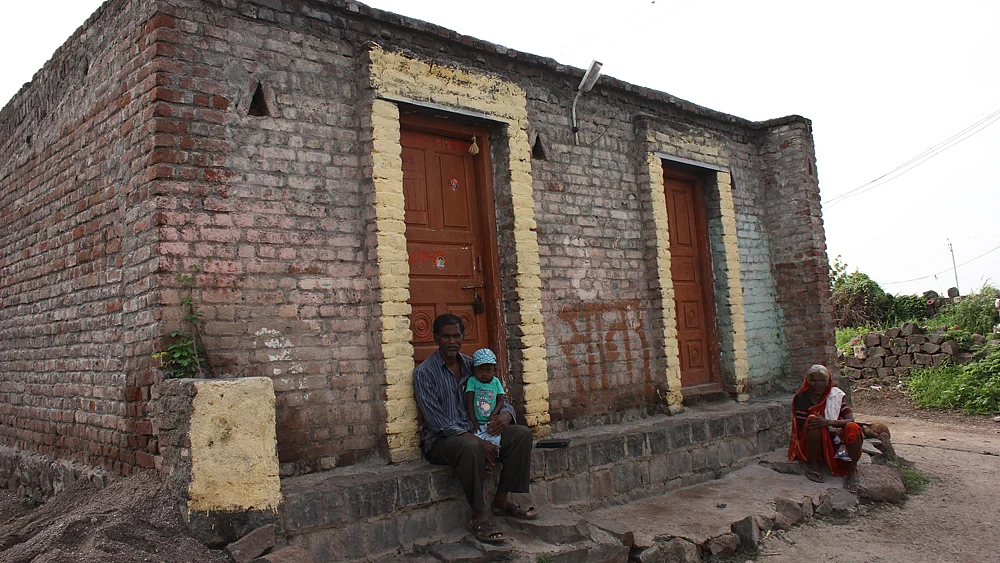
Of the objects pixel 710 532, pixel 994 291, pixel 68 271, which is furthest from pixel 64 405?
pixel 994 291

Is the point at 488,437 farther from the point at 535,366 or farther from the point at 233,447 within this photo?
the point at 233,447

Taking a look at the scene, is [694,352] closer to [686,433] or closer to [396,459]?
[686,433]

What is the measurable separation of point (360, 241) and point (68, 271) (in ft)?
7.08

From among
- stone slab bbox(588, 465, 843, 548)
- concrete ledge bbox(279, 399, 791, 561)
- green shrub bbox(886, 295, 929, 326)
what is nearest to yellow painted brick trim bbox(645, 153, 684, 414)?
concrete ledge bbox(279, 399, 791, 561)

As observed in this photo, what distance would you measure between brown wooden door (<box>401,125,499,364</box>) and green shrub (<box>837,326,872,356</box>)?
10337mm

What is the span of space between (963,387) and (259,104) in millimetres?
11138

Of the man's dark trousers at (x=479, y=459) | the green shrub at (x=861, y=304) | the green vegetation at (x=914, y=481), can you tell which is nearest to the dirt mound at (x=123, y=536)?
the man's dark trousers at (x=479, y=459)

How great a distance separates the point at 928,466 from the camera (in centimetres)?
759

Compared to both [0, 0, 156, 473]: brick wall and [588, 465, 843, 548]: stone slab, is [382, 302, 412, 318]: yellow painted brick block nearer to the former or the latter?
[0, 0, 156, 473]: brick wall

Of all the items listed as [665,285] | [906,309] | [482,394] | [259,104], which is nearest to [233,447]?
[482,394]

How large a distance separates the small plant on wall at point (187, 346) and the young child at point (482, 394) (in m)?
1.69

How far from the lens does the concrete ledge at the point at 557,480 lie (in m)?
4.02

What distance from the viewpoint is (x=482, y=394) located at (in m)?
4.91

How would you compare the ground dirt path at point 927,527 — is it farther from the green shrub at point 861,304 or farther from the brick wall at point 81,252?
the green shrub at point 861,304
